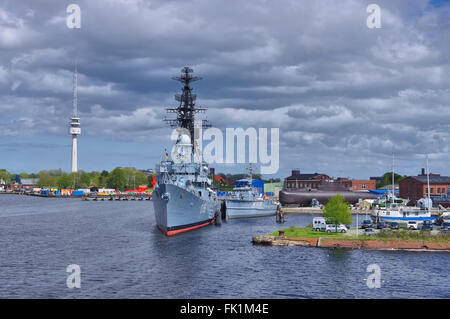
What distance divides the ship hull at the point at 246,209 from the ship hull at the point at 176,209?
2600 cm

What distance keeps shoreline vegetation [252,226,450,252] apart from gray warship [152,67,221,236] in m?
12.9

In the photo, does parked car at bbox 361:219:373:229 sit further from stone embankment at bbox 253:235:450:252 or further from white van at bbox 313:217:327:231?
stone embankment at bbox 253:235:450:252

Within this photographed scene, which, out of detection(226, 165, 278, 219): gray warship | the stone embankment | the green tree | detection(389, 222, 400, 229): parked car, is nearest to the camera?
the stone embankment

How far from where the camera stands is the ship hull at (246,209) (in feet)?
354

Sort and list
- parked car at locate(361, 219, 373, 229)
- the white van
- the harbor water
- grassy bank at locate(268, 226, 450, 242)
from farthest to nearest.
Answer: parked car at locate(361, 219, 373, 229) < the white van < grassy bank at locate(268, 226, 450, 242) < the harbor water

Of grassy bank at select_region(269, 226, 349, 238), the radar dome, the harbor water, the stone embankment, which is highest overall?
the radar dome

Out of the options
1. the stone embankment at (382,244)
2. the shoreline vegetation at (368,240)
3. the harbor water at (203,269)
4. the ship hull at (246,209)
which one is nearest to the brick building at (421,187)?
the ship hull at (246,209)

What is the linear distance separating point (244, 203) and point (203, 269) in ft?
207

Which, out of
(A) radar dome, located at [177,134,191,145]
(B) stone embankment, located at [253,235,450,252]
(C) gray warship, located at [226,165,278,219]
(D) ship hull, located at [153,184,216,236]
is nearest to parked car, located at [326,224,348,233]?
(B) stone embankment, located at [253,235,450,252]

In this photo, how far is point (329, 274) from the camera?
4519cm

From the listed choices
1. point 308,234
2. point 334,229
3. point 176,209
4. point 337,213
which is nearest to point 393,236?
point 337,213

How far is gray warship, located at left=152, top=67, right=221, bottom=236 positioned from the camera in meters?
69.4
